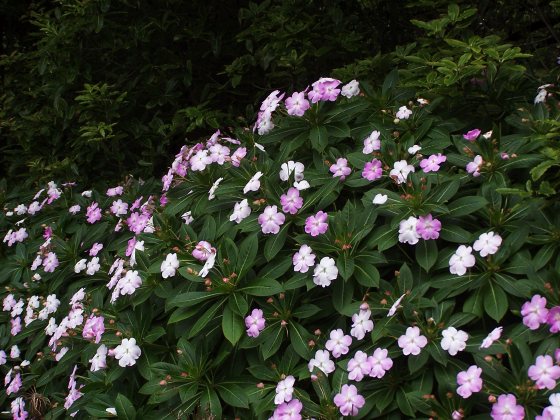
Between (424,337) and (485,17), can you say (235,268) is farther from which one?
(485,17)

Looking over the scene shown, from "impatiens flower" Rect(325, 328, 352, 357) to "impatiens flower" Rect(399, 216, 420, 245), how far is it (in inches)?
13.3

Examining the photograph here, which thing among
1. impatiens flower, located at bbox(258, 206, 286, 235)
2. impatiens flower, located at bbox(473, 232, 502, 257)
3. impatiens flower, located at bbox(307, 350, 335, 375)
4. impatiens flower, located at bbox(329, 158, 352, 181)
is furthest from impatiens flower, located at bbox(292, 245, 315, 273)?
impatiens flower, located at bbox(473, 232, 502, 257)

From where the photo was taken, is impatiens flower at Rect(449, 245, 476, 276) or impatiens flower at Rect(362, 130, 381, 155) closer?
impatiens flower at Rect(449, 245, 476, 276)

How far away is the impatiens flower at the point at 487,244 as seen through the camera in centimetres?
186

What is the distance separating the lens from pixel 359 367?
6.15 ft

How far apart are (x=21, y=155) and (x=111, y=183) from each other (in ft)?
3.40

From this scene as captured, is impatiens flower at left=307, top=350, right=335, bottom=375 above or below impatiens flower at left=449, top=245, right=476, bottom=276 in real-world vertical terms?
below

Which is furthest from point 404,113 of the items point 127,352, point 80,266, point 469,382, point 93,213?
point 93,213

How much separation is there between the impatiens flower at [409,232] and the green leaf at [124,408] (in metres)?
1.05

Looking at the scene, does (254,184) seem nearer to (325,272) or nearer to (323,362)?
(325,272)

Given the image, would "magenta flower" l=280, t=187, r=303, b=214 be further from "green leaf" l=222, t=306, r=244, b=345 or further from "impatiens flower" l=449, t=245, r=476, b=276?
"impatiens flower" l=449, t=245, r=476, b=276

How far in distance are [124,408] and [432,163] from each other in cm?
132

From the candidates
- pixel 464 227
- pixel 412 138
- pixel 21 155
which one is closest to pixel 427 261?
pixel 464 227

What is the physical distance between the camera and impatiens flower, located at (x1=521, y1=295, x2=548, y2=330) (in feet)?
5.62
